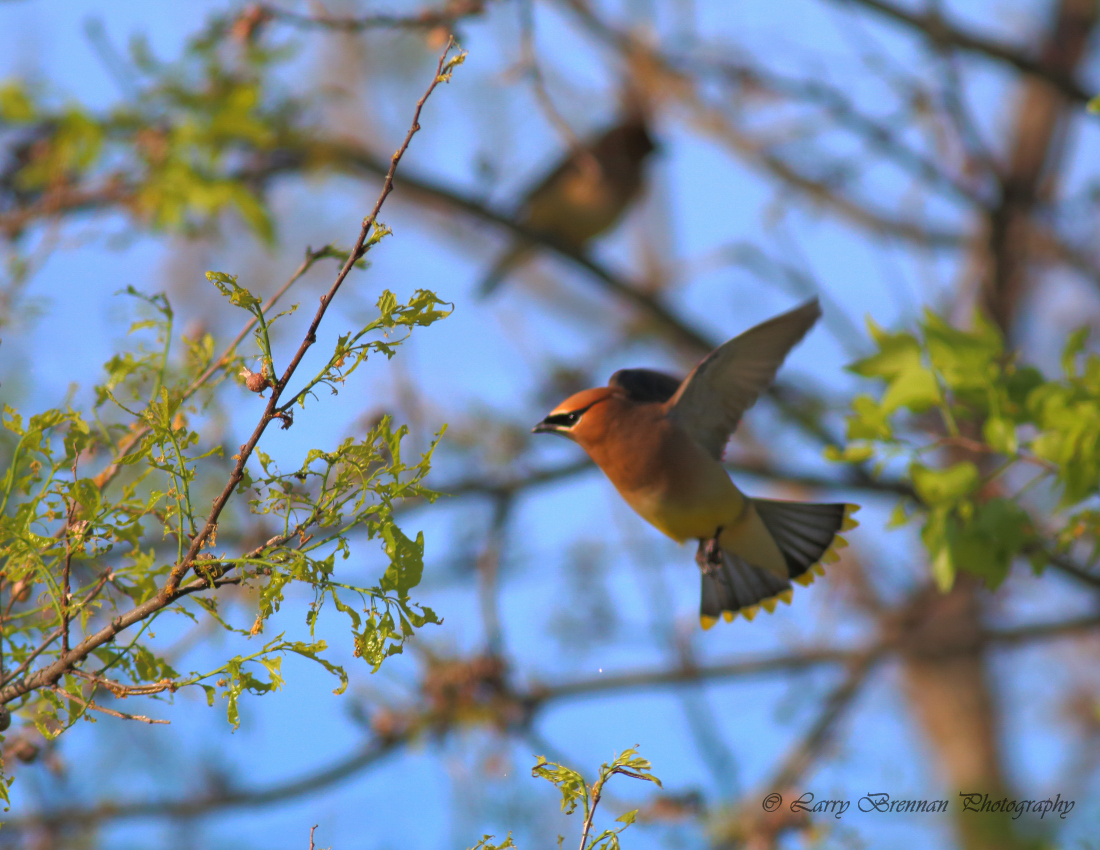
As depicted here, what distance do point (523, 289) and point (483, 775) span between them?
726 centimetres

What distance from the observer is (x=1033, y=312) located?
9859 millimetres

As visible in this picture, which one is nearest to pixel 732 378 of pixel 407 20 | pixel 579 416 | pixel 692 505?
pixel 692 505

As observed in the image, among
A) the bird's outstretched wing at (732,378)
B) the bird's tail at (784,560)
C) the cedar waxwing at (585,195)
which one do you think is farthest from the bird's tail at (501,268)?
the bird's outstretched wing at (732,378)

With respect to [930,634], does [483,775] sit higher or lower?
lower

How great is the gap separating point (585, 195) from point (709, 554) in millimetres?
5768

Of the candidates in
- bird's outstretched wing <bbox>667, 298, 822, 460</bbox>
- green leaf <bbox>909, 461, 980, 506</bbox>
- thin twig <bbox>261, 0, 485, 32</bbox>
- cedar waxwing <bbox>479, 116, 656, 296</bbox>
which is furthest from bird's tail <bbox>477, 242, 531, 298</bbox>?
green leaf <bbox>909, 461, 980, 506</bbox>

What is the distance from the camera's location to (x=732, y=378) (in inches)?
114

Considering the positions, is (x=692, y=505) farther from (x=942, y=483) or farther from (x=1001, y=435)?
(x=1001, y=435)

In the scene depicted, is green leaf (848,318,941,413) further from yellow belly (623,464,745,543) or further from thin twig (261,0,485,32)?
thin twig (261,0,485,32)

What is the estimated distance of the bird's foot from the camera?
3.03 meters

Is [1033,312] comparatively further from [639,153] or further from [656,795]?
[656,795]

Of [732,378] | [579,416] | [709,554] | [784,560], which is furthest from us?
[784,560]

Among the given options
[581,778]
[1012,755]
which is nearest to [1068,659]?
[1012,755]

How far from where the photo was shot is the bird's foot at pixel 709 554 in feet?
9.93
